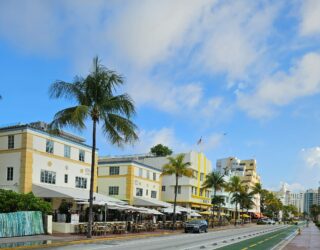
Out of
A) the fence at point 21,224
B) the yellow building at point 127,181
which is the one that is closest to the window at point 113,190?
the yellow building at point 127,181

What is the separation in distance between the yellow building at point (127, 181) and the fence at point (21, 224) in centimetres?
2954

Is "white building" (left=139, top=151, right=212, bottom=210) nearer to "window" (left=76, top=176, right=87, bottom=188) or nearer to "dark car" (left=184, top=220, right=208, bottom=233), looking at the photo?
"dark car" (left=184, top=220, right=208, bottom=233)

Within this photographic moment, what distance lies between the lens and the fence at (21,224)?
27.5 m

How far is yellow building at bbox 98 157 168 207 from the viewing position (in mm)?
61312

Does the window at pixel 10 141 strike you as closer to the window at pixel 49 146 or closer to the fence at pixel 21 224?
the window at pixel 49 146

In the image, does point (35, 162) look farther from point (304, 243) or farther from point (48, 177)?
point (304, 243)

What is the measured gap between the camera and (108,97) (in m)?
31.5

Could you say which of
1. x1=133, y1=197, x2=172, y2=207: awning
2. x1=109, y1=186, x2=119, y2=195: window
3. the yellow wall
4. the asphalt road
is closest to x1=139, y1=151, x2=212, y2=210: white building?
x1=109, y1=186, x2=119, y2=195: window

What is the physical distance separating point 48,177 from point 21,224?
598 inches

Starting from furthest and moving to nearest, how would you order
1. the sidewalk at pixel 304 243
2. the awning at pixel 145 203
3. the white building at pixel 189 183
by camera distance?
1. the white building at pixel 189 183
2. the awning at pixel 145 203
3. the sidewalk at pixel 304 243

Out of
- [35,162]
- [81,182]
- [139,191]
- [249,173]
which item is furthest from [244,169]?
[35,162]

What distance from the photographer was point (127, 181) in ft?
203

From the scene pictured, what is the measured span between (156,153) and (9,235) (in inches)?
2826

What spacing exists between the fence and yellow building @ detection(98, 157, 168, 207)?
29.5 m
